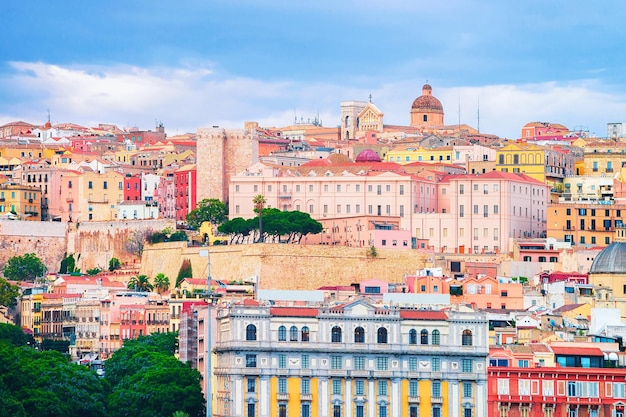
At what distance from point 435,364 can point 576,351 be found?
602 centimetres

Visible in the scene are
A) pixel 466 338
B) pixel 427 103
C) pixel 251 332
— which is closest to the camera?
pixel 251 332

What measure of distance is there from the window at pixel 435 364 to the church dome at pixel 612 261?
88.2 ft

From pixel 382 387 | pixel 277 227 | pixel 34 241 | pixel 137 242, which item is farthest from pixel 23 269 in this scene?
pixel 382 387

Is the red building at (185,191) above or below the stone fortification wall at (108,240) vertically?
above

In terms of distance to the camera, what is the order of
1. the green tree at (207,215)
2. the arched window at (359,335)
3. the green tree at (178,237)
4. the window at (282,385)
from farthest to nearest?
the green tree at (207,215), the green tree at (178,237), the arched window at (359,335), the window at (282,385)

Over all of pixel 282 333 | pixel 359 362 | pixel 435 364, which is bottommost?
pixel 435 364

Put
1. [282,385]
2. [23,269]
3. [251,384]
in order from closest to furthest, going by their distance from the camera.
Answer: [251,384]
[282,385]
[23,269]

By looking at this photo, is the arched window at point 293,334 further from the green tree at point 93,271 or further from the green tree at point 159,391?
the green tree at point 93,271

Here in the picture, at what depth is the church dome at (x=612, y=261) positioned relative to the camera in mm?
102625

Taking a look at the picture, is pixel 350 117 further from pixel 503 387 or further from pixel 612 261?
pixel 503 387

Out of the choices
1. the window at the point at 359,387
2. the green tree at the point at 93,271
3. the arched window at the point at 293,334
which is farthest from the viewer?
the green tree at the point at 93,271

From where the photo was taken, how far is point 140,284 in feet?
401

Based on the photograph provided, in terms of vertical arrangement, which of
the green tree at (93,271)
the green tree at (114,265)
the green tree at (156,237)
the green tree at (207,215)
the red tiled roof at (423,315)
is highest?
the green tree at (207,215)

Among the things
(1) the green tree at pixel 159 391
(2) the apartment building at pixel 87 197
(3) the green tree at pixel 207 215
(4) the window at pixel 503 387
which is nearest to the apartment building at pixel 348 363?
(4) the window at pixel 503 387
